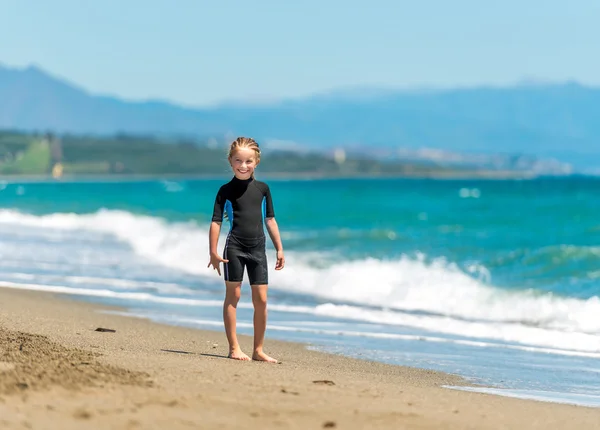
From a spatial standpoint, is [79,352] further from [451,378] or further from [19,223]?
[19,223]

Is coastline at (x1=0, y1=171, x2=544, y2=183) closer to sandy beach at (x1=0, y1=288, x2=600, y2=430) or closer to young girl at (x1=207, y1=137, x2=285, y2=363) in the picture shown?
young girl at (x1=207, y1=137, x2=285, y2=363)

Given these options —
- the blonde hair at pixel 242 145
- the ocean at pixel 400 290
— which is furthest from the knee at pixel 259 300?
the ocean at pixel 400 290

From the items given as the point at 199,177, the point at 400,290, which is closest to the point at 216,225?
the point at 400,290

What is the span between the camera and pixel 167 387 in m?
6.16

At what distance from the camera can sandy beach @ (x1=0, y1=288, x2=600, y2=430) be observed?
18.0 feet

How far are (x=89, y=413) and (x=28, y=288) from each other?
10.1 m

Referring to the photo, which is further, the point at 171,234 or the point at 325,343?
the point at 171,234

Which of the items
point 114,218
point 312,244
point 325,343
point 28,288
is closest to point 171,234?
point 312,244

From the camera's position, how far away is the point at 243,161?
7.91 m

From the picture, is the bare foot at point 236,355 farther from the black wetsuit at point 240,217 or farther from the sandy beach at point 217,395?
the black wetsuit at point 240,217

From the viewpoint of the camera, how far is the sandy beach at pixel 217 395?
5.50m

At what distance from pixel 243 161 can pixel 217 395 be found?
91.2 inches

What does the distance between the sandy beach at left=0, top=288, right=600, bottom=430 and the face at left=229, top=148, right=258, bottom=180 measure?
1.37m

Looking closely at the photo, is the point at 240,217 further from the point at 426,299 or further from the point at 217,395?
the point at 426,299
